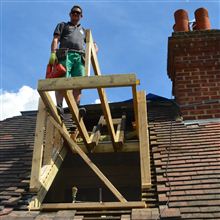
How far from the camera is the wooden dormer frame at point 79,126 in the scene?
13.2ft

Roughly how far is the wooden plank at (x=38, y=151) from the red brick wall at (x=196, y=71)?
2506 mm

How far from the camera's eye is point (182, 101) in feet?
19.9

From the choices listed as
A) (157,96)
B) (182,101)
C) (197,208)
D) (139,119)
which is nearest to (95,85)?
(139,119)

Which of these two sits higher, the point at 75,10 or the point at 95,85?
the point at 75,10

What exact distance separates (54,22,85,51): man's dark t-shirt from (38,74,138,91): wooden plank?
1198mm

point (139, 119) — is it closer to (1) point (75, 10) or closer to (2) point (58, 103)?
(2) point (58, 103)

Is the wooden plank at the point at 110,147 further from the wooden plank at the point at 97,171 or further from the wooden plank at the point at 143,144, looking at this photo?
the wooden plank at the point at 97,171

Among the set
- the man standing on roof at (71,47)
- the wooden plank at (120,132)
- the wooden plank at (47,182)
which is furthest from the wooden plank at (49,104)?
the wooden plank at (120,132)

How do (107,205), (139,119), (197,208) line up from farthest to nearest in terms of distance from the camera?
(139,119)
(107,205)
(197,208)

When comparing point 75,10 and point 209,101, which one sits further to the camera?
point 209,101

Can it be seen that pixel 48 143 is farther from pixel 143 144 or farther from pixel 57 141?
pixel 143 144

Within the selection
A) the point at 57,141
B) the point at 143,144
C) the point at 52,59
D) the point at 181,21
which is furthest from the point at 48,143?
the point at 181,21

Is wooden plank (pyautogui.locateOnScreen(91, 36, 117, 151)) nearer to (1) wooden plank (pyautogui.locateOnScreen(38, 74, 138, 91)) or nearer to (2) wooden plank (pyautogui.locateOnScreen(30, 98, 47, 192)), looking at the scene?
(1) wooden plank (pyautogui.locateOnScreen(38, 74, 138, 91))

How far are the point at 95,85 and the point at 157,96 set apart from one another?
323 centimetres
